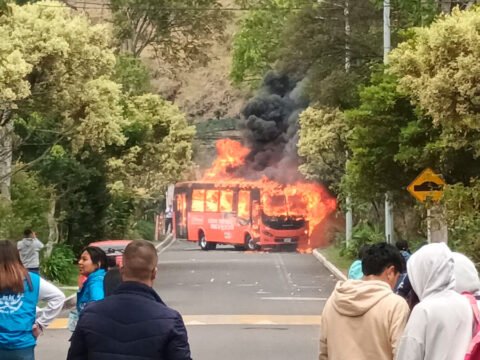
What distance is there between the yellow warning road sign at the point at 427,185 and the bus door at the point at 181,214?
3476 centimetres

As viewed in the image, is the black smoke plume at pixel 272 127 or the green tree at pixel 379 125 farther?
the black smoke plume at pixel 272 127

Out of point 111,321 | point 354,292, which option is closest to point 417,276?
point 354,292

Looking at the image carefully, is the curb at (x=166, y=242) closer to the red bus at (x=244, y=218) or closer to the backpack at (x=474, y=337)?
the red bus at (x=244, y=218)

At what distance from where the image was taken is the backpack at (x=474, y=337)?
205 inches

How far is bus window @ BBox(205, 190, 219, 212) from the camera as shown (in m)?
56.1

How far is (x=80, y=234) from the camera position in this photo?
130ft

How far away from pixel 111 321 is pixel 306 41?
28023 mm

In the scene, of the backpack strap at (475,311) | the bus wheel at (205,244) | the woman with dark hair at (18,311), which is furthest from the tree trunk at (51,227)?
the backpack strap at (475,311)

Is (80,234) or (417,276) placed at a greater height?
(417,276)

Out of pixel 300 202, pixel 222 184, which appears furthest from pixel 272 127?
pixel 300 202

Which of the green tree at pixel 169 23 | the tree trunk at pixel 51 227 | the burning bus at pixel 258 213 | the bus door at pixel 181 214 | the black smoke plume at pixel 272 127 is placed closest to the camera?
the tree trunk at pixel 51 227

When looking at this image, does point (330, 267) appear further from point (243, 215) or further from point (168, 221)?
point (168, 221)

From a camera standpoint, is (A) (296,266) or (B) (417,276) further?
(A) (296,266)

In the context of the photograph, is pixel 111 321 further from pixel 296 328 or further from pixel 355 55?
pixel 355 55
